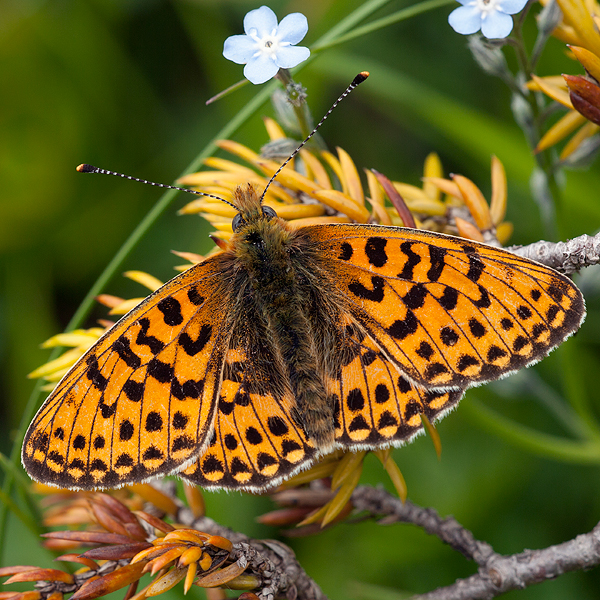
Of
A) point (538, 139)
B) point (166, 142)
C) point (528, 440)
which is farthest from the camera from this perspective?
point (166, 142)

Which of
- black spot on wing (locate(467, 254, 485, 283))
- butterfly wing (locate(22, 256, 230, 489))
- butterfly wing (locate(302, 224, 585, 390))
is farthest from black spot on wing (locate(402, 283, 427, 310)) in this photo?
butterfly wing (locate(22, 256, 230, 489))

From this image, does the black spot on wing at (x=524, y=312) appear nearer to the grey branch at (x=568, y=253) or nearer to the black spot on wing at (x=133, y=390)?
the grey branch at (x=568, y=253)

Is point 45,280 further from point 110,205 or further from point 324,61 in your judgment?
point 324,61

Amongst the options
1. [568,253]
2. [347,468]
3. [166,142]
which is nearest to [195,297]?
[347,468]

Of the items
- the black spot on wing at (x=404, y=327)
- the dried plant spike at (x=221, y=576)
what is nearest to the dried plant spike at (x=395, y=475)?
the black spot on wing at (x=404, y=327)

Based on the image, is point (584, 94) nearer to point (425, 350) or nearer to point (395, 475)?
point (425, 350)
